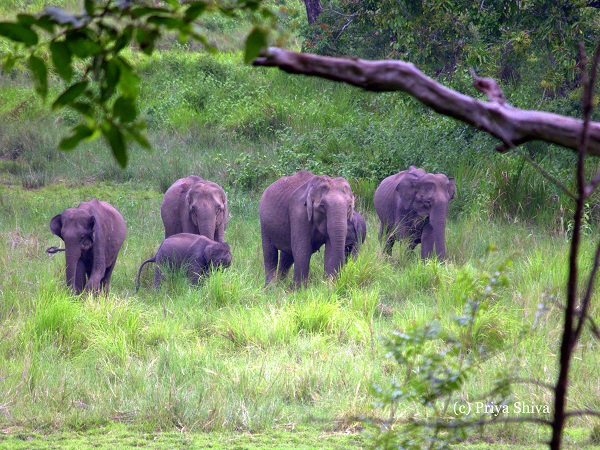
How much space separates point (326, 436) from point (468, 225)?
21.1 ft

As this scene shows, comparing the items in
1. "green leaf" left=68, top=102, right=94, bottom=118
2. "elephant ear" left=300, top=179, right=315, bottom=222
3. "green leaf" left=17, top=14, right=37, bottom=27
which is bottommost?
"elephant ear" left=300, top=179, right=315, bottom=222

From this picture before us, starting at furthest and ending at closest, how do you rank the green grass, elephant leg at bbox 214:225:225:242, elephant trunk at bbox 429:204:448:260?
1. elephant leg at bbox 214:225:225:242
2. elephant trunk at bbox 429:204:448:260
3. the green grass

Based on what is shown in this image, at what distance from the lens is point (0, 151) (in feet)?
56.0

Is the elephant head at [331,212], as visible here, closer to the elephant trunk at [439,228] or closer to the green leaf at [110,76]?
the elephant trunk at [439,228]

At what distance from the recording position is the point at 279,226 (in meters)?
9.99

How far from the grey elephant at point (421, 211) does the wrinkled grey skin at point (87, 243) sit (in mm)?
3319

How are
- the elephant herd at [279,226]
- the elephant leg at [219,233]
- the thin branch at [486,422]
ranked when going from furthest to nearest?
the elephant leg at [219,233], the elephant herd at [279,226], the thin branch at [486,422]

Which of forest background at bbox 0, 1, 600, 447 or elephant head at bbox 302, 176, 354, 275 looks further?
elephant head at bbox 302, 176, 354, 275

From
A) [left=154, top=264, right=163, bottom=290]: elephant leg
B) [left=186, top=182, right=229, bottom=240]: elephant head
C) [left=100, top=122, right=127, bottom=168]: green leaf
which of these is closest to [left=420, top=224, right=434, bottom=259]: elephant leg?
[left=186, top=182, right=229, bottom=240]: elephant head

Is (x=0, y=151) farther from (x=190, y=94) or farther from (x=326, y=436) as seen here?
(x=326, y=436)

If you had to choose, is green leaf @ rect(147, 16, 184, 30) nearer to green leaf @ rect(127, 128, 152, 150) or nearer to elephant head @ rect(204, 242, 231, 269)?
green leaf @ rect(127, 128, 152, 150)

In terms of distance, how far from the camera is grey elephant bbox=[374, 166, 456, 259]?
33.3 ft

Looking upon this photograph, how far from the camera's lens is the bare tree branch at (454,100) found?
78.7 inches

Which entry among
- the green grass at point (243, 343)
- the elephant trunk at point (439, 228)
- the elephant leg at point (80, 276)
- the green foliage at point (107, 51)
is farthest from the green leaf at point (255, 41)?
the elephant trunk at point (439, 228)
